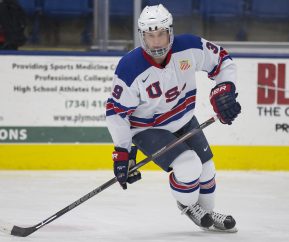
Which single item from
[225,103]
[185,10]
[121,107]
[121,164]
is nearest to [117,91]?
[121,107]

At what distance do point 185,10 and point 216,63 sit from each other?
7.60 ft

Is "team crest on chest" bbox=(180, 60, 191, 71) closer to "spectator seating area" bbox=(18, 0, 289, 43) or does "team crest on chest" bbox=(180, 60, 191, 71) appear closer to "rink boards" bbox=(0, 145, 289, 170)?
"rink boards" bbox=(0, 145, 289, 170)

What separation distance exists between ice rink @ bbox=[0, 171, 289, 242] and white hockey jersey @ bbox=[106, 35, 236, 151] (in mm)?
468

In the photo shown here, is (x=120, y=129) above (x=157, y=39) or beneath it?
beneath

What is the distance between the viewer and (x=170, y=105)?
12.4 ft

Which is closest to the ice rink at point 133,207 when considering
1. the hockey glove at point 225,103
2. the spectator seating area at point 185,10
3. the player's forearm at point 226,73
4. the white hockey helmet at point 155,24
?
the hockey glove at point 225,103

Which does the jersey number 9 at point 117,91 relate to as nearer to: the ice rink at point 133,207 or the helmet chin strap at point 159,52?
the helmet chin strap at point 159,52

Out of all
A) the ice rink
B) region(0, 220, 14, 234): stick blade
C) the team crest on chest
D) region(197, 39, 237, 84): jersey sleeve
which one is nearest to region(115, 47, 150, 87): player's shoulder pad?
the team crest on chest

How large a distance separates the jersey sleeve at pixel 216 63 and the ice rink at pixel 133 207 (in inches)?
27.3

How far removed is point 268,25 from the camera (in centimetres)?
614

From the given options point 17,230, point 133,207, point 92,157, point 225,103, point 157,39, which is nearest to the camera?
point 157,39

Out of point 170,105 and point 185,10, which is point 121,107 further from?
point 185,10

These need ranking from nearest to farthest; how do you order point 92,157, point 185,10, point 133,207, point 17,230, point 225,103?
point 225,103 → point 17,230 → point 133,207 → point 92,157 → point 185,10

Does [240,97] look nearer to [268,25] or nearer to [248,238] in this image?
[268,25]
